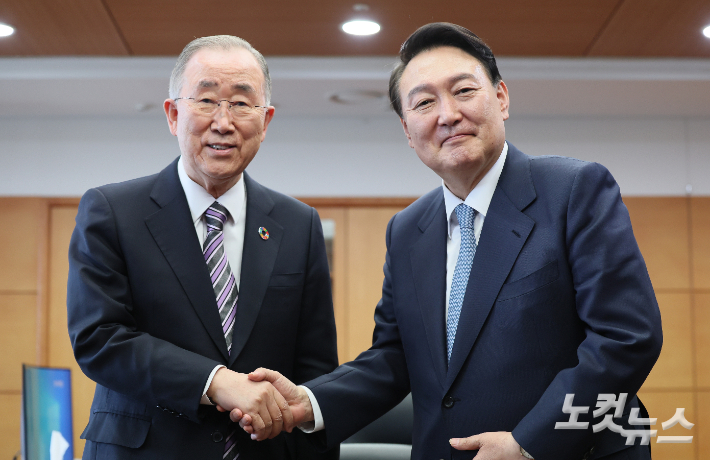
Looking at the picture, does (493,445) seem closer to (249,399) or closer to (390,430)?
(249,399)

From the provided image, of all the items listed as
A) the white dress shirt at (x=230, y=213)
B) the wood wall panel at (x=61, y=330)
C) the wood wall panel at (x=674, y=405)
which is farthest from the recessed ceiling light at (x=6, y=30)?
the wood wall panel at (x=674, y=405)

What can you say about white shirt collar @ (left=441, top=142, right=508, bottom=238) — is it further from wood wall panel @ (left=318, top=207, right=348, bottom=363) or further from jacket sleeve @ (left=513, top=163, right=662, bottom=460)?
wood wall panel @ (left=318, top=207, right=348, bottom=363)

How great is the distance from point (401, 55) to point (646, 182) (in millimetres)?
4380

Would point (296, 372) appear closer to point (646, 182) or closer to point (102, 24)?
point (102, 24)

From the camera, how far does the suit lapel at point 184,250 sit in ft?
5.35

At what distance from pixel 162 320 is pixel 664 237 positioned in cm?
480

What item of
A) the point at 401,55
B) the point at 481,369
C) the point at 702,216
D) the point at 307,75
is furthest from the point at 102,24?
the point at 702,216

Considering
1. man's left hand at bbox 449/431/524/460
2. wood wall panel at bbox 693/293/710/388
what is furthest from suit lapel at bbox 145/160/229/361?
wood wall panel at bbox 693/293/710/388

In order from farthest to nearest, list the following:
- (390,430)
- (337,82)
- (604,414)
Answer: (337,82), (390,430), (604,414)

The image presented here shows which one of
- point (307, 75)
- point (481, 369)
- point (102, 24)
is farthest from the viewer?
point (307, 75)

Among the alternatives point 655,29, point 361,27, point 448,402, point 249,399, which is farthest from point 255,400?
point 655,29

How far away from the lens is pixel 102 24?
372 cm

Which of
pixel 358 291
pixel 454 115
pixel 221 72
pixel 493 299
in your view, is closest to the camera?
pixel 493 299

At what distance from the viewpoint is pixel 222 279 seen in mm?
1693
